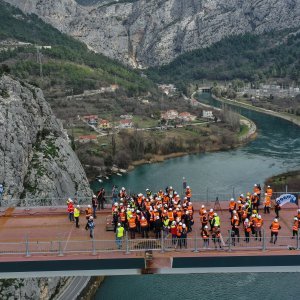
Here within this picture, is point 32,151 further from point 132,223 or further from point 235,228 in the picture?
point 235,228

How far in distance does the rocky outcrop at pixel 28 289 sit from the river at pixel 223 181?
3.60m

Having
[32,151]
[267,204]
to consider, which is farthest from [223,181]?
[267,204]

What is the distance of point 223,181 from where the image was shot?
6538 cm

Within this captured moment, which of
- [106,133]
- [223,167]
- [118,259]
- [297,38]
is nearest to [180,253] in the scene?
[118,259]

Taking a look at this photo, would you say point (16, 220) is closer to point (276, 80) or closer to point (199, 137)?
point (199, 137)

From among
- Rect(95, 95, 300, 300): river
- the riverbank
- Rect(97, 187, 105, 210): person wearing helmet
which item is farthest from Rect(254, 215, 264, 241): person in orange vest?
the riverbank

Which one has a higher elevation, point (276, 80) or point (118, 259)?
point (276, 80)

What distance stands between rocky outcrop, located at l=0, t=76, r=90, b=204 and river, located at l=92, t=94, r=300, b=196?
16.2 meters

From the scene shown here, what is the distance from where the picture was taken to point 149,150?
8369 centimetres

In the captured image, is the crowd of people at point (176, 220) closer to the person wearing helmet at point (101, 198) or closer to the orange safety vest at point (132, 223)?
the orange safety vest at point (132, 223)

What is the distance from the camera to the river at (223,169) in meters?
63.8

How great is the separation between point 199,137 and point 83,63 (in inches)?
2200

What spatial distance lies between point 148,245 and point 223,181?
44.3 meters

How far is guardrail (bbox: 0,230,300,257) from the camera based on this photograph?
834 inches
